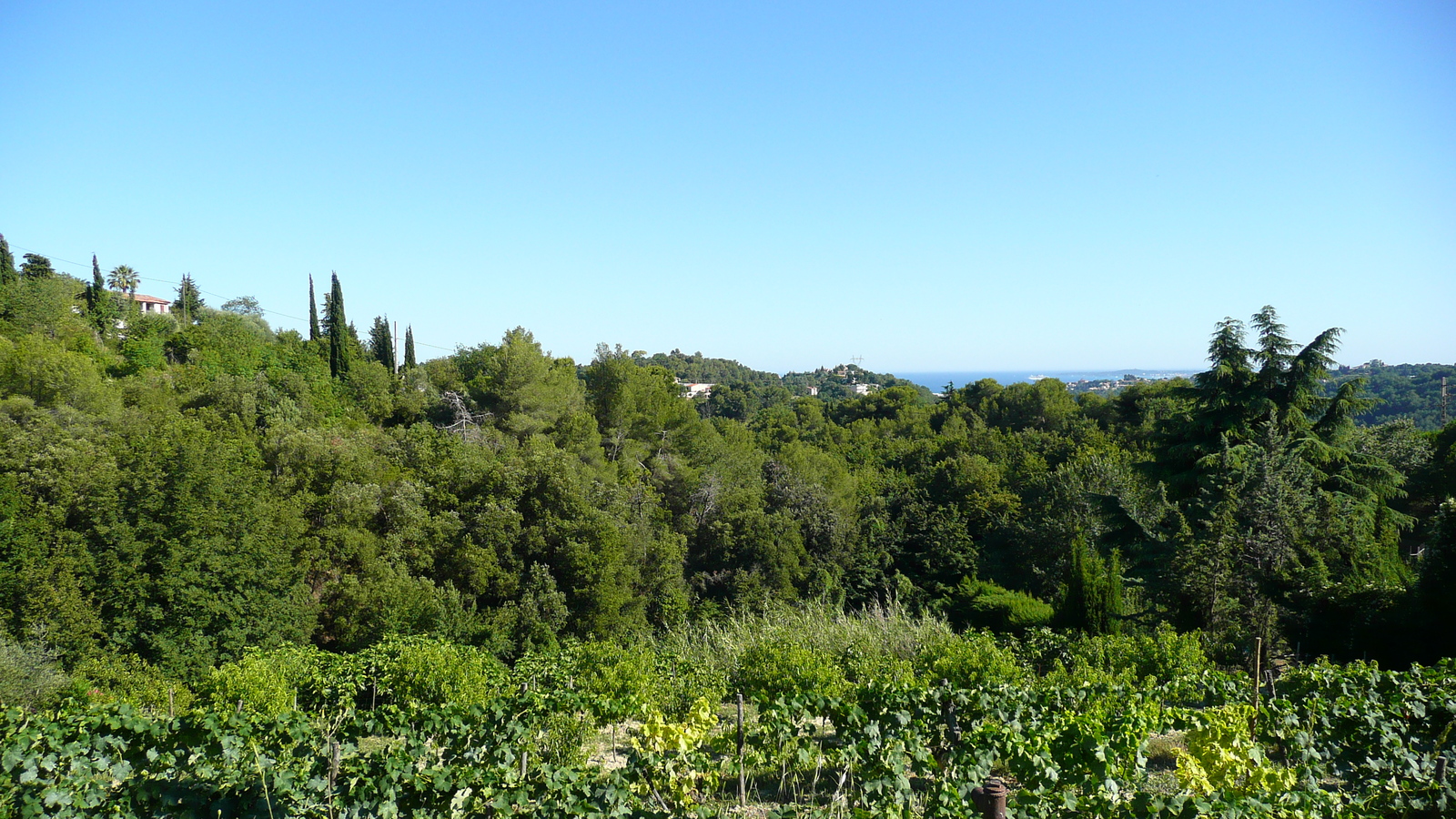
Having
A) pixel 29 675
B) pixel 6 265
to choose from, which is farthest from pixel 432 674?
pixel 6 265

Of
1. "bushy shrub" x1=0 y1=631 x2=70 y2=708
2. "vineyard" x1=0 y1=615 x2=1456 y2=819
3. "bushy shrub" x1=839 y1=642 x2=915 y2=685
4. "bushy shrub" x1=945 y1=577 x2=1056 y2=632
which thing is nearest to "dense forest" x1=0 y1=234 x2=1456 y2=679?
"bushy shrub" x1=945 y1=577 x2=1056 y2=632

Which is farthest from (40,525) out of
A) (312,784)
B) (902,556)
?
(902,556)

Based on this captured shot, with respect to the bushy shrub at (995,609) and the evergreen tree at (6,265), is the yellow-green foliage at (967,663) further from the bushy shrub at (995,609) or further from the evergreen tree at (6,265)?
the evergreen tree at (6,265)

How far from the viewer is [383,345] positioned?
35812 millimetres

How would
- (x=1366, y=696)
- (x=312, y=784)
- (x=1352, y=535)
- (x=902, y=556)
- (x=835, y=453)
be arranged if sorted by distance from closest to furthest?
(x=312, y=784) < (x=1366, y=696) < (x=1352, y=535) < (x=902, y=556) < (x=835, y=453)

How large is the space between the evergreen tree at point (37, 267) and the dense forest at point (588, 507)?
0.38 ft

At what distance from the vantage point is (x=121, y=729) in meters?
5.37

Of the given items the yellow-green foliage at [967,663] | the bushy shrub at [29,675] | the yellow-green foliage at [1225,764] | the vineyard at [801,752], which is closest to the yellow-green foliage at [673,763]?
the vineyard at [801,752]

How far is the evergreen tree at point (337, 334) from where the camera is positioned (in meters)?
32.7

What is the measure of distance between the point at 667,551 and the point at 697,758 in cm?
1781

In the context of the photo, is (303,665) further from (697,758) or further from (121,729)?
(697,758)

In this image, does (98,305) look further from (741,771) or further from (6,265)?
(741,771)

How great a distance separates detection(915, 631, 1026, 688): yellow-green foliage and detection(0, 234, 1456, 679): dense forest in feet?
15.4

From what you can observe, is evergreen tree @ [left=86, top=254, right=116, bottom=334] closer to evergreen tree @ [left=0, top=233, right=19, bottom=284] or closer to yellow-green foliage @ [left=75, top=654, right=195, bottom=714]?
evergreen tree @ [left=0, top=233, right=19, bottom=284]
